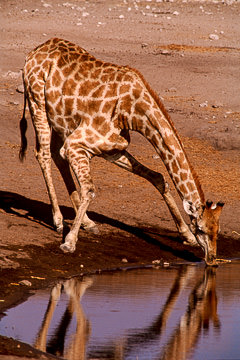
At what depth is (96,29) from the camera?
30.3 meters

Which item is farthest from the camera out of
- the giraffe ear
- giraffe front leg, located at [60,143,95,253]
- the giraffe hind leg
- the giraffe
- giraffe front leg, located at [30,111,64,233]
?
the giraffe hind leg

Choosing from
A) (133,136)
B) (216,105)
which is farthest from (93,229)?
(216,105)

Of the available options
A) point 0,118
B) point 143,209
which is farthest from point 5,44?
point 143,209

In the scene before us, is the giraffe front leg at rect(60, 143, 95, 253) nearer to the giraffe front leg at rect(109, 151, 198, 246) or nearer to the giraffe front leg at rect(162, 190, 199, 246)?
the giraffe front leg at rect(109, 151, 198, 246)

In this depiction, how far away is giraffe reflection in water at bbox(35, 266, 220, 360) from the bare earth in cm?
32

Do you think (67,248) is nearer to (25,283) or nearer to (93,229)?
(93,229)

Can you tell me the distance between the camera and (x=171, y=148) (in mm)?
9156

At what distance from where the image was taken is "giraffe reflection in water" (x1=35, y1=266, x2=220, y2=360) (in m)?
5.77

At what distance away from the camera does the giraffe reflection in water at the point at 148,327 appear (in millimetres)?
5766

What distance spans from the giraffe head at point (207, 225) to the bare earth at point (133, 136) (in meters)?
0.54

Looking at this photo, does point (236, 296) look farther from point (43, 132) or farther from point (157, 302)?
point (43, 132)

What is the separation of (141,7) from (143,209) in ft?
85.6

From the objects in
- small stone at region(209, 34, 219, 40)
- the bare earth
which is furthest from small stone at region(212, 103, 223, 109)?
small stone at region(209, 34, 219, 40)

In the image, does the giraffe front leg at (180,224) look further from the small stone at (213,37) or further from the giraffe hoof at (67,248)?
the small stone at (213,37)
